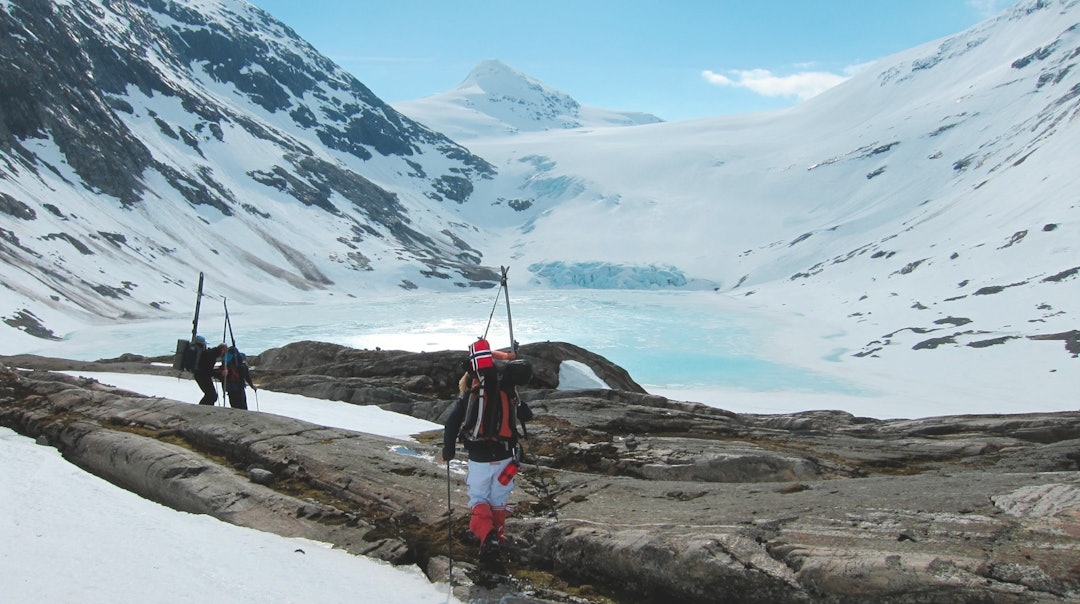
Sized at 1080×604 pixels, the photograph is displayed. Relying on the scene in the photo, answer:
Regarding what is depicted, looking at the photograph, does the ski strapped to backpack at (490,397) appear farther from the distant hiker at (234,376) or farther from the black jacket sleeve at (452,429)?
the distant hiker at (234,376)

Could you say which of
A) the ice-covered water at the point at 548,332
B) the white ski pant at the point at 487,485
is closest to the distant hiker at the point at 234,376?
the white ski pant at the point at 487,485

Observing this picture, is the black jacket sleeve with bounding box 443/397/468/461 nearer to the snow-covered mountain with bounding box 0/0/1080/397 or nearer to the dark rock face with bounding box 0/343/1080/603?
the dark rock face with bounding box 0/343/1080/603

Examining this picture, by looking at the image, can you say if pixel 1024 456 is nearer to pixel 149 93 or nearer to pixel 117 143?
pixel 117 143

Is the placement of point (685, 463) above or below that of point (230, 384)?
below

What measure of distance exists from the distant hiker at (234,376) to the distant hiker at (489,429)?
10.0m

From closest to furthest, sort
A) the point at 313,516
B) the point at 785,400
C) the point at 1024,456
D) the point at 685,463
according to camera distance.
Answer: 1. the point at 313,516
2. the point at 685,463
3. the point at 1024,456
4. the point at 785,400

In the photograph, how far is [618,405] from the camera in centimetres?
1934

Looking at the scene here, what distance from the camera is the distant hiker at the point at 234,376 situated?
16594mm

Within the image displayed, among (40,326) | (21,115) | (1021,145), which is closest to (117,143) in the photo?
(21,115)

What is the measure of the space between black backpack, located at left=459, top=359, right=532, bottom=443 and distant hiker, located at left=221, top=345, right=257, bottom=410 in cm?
1010

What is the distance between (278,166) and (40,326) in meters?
119

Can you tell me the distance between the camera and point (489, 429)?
8188mm

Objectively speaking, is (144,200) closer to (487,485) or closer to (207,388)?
(207,388)

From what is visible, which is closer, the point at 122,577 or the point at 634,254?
the point at 122,577
